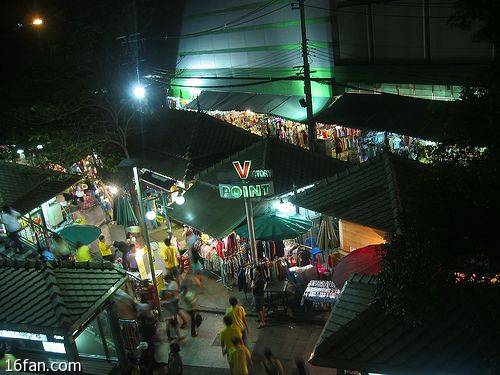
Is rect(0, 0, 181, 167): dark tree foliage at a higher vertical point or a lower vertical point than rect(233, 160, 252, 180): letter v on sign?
higher

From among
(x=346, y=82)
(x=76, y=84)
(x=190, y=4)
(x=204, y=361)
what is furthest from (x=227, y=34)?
(x=204, y=361)

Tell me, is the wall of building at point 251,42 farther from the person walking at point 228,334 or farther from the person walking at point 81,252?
the person walking at point 228,334

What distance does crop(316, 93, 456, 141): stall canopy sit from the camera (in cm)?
1798

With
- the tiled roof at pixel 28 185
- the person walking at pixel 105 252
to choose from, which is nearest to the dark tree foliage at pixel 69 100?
the tiled roof at pixel 28 185

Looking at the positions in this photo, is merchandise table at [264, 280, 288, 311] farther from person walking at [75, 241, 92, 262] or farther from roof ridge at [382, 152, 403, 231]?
person walking at [75, 241, 92, 262]

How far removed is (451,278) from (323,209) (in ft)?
24.3

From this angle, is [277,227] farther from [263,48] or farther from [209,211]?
[263,48]

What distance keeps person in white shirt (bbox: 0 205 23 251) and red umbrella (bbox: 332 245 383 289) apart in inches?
360

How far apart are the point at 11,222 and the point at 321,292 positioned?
8.92 m

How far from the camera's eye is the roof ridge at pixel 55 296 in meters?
8.48

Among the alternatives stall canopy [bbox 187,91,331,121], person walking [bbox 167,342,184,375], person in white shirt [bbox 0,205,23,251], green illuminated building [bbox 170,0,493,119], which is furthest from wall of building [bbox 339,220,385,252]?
stall canopy [bbox 187,91,331,121]

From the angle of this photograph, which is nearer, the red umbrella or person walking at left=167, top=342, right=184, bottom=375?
person walking at left=167, top=342, right=184, bottom=375

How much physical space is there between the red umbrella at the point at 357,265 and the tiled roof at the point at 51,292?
4801mm

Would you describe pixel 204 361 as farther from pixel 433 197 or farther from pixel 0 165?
pixel 0 165
